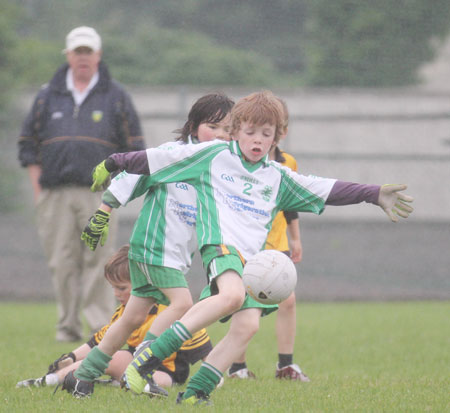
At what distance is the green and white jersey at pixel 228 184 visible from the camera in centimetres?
427

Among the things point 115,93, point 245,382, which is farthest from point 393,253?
point 245,382

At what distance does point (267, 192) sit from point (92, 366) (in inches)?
49.5

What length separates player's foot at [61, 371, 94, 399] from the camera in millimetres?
4402

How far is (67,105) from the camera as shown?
7527 mm

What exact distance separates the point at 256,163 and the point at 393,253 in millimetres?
9591

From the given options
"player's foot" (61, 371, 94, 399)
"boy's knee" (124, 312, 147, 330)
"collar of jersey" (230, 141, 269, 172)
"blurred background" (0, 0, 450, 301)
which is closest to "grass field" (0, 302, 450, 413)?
"player's foot" (61, 371, 94, 399)

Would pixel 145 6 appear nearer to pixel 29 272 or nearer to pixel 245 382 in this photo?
pixel 29 272

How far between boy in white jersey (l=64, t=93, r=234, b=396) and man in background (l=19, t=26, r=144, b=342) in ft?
9.42

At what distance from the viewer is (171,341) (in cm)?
399

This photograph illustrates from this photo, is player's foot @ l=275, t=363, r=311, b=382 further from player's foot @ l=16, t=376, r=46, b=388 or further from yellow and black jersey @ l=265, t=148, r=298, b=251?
player's foot @ l=16, t=376, r=46, b=388

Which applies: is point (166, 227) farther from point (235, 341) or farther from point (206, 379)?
point (206, 379)

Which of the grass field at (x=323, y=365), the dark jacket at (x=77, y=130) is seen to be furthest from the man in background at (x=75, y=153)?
the grass field at (x=323, y=365)

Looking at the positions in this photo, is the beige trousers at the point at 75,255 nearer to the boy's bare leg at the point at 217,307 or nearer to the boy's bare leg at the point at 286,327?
the boy's bare leg at the point at 286,327

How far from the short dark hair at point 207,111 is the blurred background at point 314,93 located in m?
6.46
